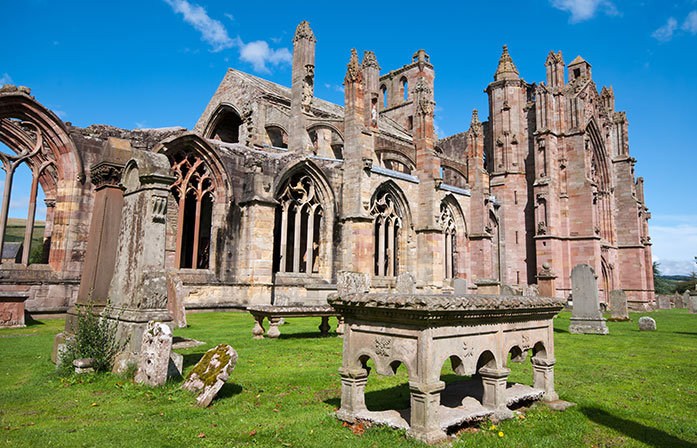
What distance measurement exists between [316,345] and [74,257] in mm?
9107

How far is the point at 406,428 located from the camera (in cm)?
388

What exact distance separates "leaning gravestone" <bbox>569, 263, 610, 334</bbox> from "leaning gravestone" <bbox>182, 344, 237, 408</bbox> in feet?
36.7

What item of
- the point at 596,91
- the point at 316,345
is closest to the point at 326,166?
the point at 316,345

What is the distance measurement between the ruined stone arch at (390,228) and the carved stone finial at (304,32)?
760cm

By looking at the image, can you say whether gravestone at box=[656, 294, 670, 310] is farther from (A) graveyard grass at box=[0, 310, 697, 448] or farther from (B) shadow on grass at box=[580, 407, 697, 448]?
(B) shadow on grass at box=[580, 407, 697, 448]

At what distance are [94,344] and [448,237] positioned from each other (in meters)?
20.7

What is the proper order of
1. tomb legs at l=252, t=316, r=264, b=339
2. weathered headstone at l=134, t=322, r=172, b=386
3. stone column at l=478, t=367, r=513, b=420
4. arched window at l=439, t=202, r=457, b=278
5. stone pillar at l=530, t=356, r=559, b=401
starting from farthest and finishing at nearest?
arched window at l=439, t=202, r=457, b=278 → tomb legs at l=252, t=316, r=264, b=339 → weathered headstone at l=134, t=322, r=172, b=386 → stone pillar at l=530, t=356, r=559, b=401 → stone column at l=478, t=367, r=513, b=420

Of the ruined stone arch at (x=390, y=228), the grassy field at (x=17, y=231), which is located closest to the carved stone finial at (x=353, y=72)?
the ruined stone arch at (x=390, y=228)

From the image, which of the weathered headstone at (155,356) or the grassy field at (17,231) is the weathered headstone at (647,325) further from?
the grassy field at (17,231)

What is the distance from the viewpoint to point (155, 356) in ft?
18.1

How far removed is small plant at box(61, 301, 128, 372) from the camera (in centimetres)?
608

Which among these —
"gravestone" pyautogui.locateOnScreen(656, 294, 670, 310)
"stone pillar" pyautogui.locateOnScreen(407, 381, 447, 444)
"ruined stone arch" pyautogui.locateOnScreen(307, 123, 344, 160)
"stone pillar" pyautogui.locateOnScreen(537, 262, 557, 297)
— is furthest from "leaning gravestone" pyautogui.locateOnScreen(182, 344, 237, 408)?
"gravestone" pyautogui.locateOnScreen(656, 294, 670, 310)

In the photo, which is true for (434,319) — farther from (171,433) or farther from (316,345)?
(316,345)

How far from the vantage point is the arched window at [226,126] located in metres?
26.5
